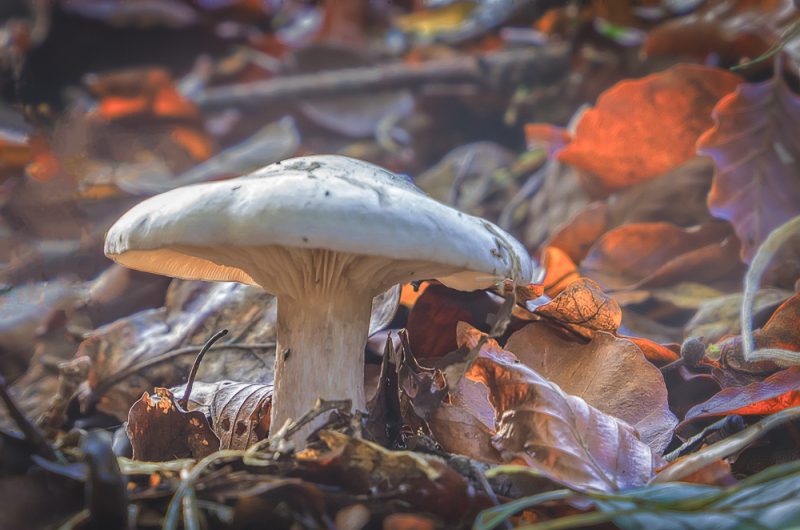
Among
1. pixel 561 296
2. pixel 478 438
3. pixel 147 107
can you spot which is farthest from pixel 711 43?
pixel 147 107

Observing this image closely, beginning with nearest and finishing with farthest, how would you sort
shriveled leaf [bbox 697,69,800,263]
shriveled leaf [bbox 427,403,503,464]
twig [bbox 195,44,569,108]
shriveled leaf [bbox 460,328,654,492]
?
shriveled leaf [bbox 460,328,654,492], shriveled leaf [bbox 427,403,503,464], shriveled leaf [bbox 697,69,800,263], twig [bbox 195,44,569,108]

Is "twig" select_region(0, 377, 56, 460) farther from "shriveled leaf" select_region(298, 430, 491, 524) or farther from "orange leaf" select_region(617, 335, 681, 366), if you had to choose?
"orange leaf" select_region(617, 335, 681, 366)

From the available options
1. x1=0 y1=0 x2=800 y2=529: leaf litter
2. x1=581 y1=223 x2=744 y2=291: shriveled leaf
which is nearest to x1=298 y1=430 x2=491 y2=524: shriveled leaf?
x1=0 y1=0 x2=800 y2=529: leaf litter

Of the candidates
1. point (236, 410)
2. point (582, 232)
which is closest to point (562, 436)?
point (236, 410)

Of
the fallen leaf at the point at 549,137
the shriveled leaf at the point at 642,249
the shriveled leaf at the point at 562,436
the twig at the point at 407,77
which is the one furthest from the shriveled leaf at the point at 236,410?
the twig at the point at 407,77

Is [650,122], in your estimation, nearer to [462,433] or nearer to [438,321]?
[438,321]

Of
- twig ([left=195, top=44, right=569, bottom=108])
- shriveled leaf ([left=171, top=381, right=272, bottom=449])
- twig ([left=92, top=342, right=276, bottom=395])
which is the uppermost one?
twig ([left=195, top=44, right=569, bottom=108])
